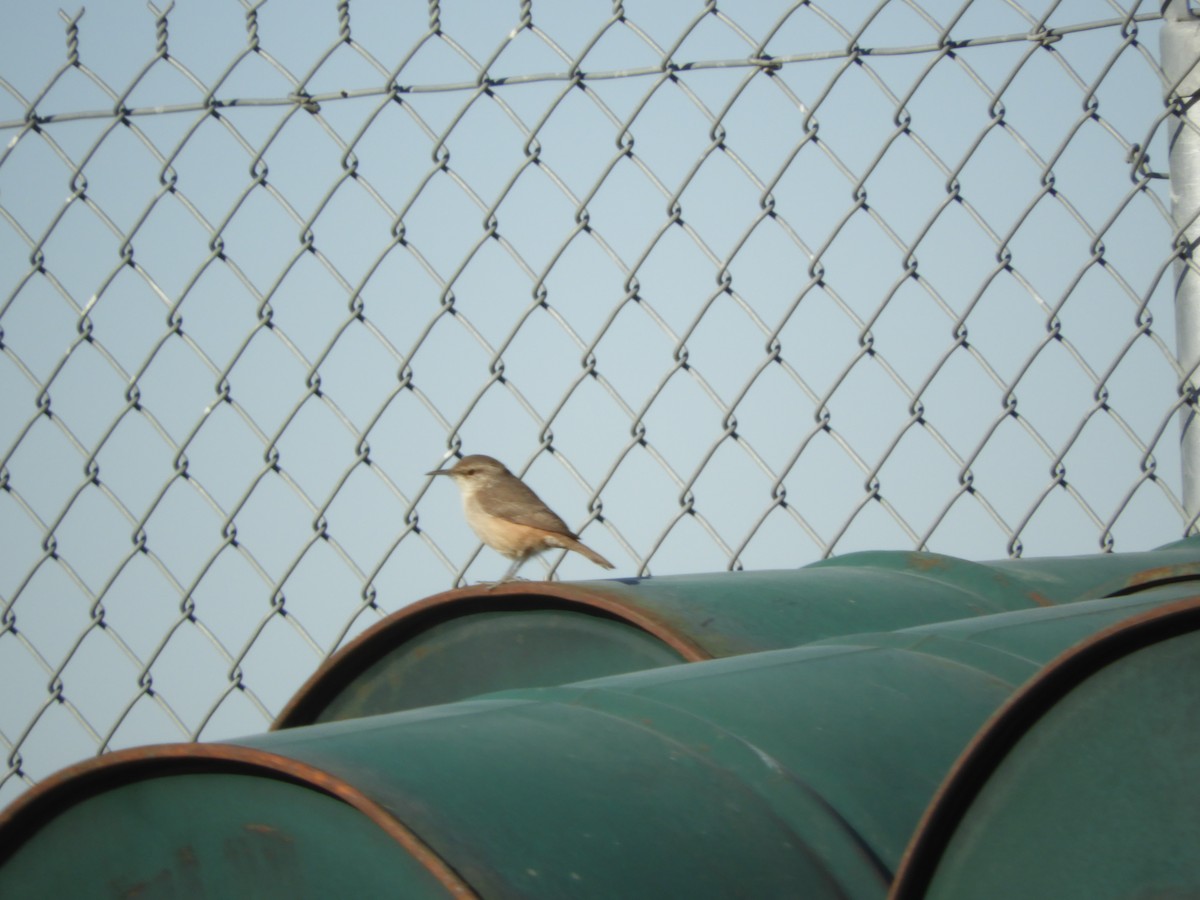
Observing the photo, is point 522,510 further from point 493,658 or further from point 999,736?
point 999,736

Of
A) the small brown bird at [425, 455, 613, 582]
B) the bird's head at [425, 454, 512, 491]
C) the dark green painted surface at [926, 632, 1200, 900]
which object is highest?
the bird's head at [425, 454, 512, 491]

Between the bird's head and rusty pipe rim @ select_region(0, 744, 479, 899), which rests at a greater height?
the bird's head

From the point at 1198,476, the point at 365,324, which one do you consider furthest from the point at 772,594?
the point at 365,324

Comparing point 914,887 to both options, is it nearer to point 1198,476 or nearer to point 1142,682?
point 1142,682

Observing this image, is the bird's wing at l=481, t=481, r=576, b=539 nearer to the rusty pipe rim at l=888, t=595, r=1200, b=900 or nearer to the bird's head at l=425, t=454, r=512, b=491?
the bird's head at l=425, t=454, r=512, b=491

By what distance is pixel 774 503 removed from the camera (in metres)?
3.26

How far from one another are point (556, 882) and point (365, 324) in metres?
2.62

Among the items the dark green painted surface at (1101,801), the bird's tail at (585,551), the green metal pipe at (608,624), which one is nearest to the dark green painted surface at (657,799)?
the dark green painted surface at (1101,801)

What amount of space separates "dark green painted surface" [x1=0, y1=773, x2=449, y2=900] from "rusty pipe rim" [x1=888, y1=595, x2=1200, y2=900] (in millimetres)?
426

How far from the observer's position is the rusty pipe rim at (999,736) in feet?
4.17

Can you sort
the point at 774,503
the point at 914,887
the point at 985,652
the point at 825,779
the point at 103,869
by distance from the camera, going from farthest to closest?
the point at 774,503 < the point at 985,652 < the point at 825,779 < the point at 103,869 < the point at 914,887

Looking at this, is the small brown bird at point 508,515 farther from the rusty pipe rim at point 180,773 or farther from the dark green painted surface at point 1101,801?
the dark green painted surface at point 1101,801

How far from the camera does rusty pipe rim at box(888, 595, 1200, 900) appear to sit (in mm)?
1271

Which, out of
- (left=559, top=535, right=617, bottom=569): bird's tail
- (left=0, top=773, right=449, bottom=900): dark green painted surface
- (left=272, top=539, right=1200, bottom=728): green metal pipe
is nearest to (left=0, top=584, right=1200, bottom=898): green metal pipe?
(left=0, top=773, right=449, bottom=900): dark green painted surface
